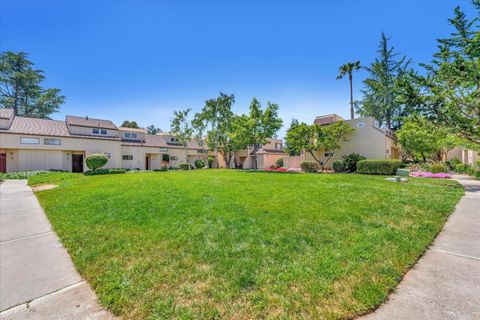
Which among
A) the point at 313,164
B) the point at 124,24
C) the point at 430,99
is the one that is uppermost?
the point at 124,24

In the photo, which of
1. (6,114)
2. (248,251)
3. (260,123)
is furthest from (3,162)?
(248,251)

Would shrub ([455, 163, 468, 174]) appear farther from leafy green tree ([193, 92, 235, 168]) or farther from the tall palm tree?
leafy green tree ([193, 92, 235, 168])

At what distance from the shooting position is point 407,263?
127 inches

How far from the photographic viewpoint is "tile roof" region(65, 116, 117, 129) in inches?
1003

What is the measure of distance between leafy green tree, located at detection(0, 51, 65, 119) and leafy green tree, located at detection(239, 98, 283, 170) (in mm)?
36630

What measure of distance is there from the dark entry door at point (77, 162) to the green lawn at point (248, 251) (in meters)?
22.2

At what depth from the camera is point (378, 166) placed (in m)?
16.7

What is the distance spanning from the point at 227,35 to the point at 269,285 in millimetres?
11133

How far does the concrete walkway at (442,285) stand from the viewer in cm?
224

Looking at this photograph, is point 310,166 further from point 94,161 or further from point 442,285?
point 94,161

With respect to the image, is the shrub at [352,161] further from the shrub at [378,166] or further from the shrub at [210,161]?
the shrub at [210,161]

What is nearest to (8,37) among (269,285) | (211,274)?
(211,274)

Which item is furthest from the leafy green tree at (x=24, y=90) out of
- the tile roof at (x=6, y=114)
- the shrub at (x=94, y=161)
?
the shrub at (x=94, y=161)

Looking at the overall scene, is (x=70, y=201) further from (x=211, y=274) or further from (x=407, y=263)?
(x=407, y=263)
